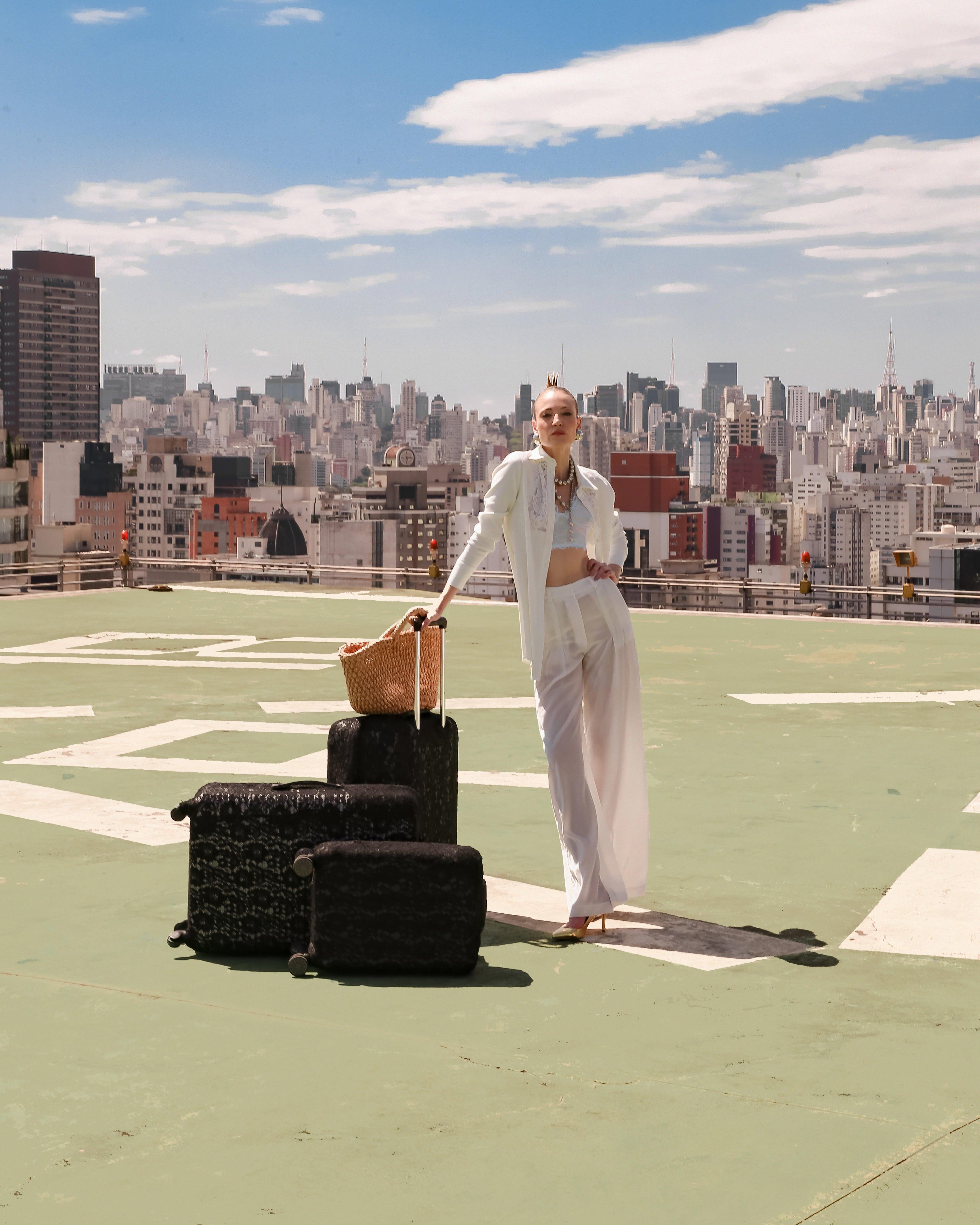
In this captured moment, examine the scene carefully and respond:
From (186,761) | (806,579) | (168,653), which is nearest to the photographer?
(186,761)

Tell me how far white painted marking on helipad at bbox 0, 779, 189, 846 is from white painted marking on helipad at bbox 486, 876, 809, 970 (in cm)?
207

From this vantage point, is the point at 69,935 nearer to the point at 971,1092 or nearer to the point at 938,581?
the point at 971,1092

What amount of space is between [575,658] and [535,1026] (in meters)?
1.68

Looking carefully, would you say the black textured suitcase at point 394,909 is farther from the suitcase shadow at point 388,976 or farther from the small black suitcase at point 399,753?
the small black suitcase at point 399,753

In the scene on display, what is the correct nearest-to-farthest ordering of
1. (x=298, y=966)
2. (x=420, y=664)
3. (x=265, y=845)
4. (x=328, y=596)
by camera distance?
1. (x=298, y=966)
2. (x=265, y=845)
3. (x=420, y=664)
4. (x=328, y=596)

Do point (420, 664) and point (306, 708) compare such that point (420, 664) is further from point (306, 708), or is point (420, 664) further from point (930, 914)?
point (306, 708)

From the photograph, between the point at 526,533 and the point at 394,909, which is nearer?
the point at 394,909

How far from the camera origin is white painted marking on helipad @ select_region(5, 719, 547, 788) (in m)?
9.91

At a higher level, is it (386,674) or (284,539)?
(386,674)

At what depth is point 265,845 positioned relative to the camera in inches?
231

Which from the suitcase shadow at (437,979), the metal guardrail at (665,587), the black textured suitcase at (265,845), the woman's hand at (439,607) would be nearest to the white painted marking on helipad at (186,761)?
the woman's hand at (439,607)

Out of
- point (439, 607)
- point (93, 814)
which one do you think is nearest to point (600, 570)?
point (439, 607)

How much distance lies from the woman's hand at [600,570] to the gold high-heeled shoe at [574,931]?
1.36 meters

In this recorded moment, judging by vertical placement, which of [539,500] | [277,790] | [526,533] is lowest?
[277,790]
